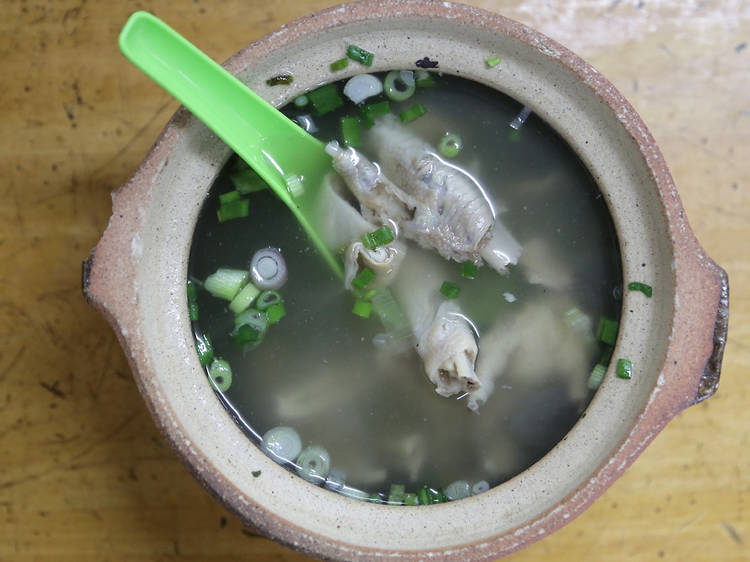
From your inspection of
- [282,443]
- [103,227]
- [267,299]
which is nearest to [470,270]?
[267,299]

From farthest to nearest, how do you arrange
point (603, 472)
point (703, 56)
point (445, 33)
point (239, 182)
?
point (703, 56), point (239, 182), point (445, 33), point (603, 472)

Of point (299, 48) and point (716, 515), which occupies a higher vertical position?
point (299, 48)

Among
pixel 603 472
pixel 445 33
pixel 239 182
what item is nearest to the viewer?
pixel 603 472

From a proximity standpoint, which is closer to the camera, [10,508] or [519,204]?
[519,204]

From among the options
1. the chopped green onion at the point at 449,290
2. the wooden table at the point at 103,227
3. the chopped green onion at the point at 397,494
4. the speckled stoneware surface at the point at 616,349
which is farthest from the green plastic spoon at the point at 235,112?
the chopped green onion at the point at 397,494

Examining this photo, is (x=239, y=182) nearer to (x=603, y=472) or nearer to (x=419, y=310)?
(x=419, y=310)

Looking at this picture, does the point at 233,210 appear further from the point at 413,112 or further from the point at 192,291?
the point at 413,112

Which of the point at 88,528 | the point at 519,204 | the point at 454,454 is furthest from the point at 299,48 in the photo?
the point at 88,528

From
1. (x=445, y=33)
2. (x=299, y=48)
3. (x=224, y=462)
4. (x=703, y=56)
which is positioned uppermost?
(x=703, y=56)
